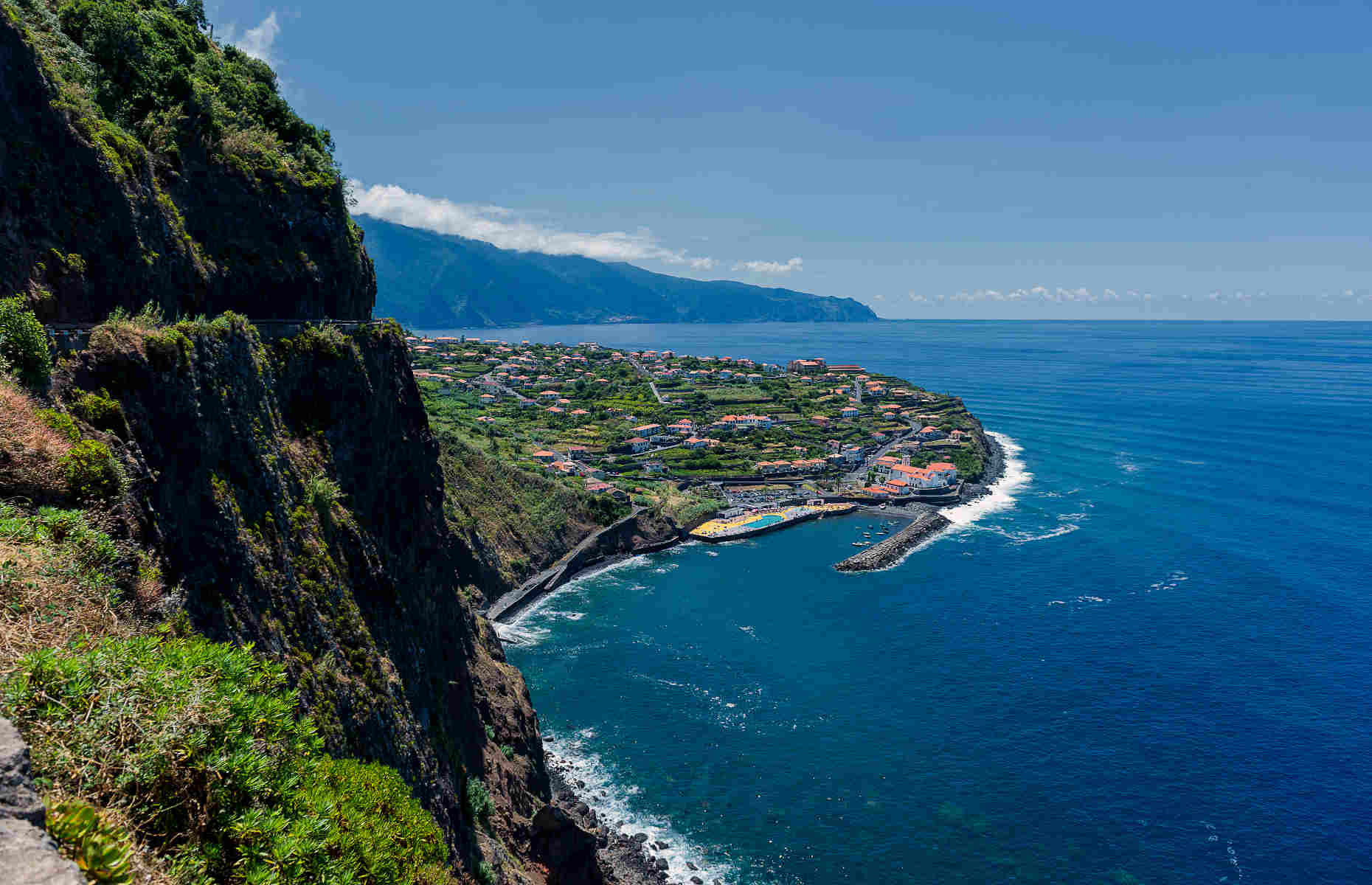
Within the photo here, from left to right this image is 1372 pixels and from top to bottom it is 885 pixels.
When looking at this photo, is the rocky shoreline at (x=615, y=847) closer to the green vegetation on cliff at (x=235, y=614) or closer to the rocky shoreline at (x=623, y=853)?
the rocky shoreline at (x=623, y=853)

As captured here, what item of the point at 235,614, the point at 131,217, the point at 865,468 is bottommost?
the point at 865,468

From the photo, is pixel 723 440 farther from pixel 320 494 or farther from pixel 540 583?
pixel 320 494

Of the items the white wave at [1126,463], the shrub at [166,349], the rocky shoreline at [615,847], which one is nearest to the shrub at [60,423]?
the shrub at [166,349]

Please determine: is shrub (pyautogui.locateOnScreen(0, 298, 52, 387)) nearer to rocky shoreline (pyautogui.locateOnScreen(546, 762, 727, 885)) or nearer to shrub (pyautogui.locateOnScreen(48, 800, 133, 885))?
shrub (pyautogui.locateOnScreen(48, 800, 133, 885))

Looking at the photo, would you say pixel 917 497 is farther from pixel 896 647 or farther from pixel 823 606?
pixel 896 647

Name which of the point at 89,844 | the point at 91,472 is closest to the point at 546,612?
the point at 91,472
